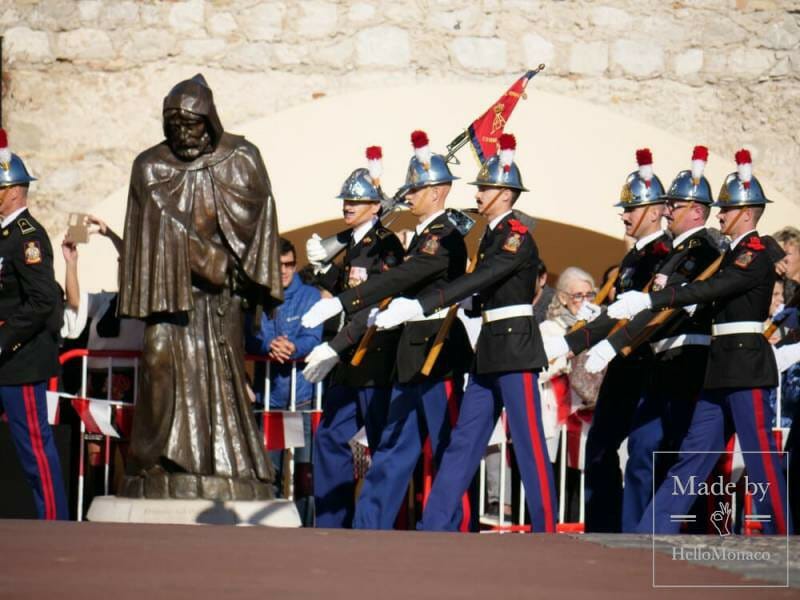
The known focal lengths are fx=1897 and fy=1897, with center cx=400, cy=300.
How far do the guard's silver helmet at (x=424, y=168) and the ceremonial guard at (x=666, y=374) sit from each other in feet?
3.64

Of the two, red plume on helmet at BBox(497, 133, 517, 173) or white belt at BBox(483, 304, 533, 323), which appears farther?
red plume on helmet at BBox(497, 133, 517, 173)

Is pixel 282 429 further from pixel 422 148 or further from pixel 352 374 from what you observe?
pixel 422 148

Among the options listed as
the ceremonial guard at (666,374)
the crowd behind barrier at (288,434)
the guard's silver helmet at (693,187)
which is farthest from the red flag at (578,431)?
the guard's silver helmet at (693,187)

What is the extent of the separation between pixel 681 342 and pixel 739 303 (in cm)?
37

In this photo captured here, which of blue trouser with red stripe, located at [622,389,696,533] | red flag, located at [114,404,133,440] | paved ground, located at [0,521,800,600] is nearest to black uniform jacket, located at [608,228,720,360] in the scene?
blue trouser with red stripe, located at [622,389,696,533]

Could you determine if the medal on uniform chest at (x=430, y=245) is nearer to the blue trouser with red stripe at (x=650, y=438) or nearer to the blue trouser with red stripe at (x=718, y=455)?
the blue trouser with red stripe at (x=650, y=438)

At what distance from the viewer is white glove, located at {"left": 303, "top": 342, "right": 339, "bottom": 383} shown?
882cm

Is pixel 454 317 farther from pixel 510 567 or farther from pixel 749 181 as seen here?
pixel 510 567

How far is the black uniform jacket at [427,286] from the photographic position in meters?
8.62

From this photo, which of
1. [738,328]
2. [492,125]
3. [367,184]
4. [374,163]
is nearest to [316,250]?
[367,184]

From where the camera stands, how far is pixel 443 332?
8.71 m

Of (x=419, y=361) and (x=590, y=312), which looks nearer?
(x=419, y=361)

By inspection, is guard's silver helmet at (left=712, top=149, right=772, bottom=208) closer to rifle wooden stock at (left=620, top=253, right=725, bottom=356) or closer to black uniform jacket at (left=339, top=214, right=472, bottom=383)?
rifle wooden stock at (left=620, top=253, right=725, bottom=356)

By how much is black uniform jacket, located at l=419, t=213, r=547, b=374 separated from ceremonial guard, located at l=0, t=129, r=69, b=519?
1.91 meters
